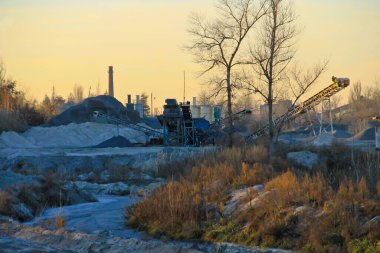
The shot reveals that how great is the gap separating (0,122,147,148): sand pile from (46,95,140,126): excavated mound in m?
5.44

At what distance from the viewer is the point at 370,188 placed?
14.1 m

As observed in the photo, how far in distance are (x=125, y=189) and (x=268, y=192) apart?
10.7 meters

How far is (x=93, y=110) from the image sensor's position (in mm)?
65875

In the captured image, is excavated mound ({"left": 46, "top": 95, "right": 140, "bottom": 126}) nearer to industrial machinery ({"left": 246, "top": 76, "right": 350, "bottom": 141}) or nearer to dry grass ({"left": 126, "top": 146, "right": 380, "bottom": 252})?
industrial machinery ({"left": 246, "top": 76, "right": 350, "bottom": 141})

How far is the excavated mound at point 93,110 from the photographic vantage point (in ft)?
208

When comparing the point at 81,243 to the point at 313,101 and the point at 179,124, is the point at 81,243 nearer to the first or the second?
the point at 313,101

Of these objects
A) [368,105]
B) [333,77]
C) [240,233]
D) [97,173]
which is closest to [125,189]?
[97,173]

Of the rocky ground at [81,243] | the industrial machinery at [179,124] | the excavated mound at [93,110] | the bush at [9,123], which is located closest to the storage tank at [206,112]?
the excavated mound at [93,110]

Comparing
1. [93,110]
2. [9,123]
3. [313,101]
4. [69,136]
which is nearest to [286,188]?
→ [313,101]

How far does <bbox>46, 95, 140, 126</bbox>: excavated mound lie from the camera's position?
208 feet

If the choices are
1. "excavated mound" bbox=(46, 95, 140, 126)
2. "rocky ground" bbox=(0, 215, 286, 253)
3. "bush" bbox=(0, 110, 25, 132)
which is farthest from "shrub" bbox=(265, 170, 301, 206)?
"excavated mound" bbox=(46, 95, 140, 126)

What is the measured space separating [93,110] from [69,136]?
39.1 feet

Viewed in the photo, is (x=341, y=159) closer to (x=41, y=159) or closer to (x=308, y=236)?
(x=41, y=159)

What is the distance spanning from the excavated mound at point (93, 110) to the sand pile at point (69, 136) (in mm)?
5435
